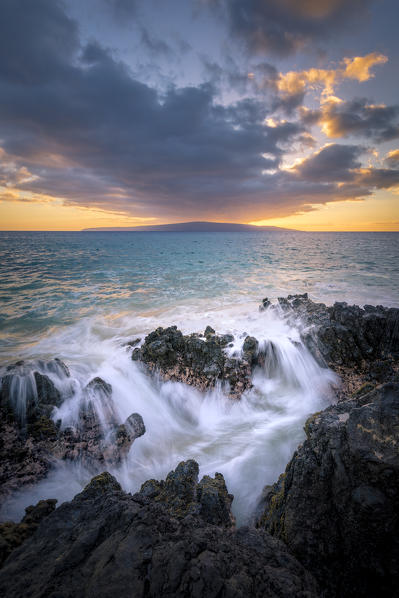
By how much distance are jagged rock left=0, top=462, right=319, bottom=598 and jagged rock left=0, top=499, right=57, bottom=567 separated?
219 millimetres

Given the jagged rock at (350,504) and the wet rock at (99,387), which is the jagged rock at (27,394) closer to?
the wet rock at (99,387)

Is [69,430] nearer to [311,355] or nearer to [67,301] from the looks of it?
[311,355]

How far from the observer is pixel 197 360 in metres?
8.41

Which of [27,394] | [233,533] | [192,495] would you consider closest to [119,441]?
[192,495]

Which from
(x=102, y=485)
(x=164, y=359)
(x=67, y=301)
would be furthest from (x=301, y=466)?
(x=67, y=301)

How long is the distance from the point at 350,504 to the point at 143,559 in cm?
221

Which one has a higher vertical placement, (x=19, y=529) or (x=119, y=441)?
(x=19, y=529)

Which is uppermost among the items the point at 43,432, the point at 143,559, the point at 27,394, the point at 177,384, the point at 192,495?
the point at 143,559

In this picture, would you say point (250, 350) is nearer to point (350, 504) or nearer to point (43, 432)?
point (350, 504)

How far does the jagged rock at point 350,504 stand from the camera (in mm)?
2289

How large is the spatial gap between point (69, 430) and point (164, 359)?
3.53 m

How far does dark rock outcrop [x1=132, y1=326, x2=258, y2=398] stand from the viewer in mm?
8055

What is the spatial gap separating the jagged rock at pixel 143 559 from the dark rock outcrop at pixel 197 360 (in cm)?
534

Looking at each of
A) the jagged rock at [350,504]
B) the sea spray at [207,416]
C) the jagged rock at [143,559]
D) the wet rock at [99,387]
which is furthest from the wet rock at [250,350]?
the jagged rock at [143,559]
